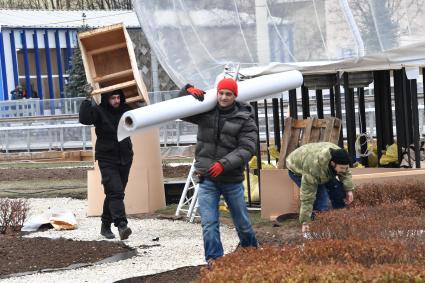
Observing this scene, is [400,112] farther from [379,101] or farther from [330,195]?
[330,195]

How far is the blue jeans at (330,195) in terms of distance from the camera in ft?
36.7

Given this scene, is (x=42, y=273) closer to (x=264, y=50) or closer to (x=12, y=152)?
(x=264, y=50)

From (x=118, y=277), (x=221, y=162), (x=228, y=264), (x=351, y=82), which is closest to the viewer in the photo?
(x=228, y=264)

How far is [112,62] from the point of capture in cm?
1402

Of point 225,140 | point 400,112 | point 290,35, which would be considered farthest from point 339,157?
point 400,112

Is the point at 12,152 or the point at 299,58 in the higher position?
the point at 299,58

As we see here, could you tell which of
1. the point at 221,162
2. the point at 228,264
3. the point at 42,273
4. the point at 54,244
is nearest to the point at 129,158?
the point at 54,244

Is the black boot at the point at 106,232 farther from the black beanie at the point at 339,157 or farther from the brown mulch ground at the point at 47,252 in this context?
the black beanie at the point at 339,157

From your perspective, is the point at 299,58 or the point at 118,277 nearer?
the point at 118,277

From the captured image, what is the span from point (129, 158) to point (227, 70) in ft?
6.44

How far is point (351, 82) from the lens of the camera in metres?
16.4

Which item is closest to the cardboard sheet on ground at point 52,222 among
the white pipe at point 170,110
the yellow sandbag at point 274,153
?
the yellow sandbag at point 274,153

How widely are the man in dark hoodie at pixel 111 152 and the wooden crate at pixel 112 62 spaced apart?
19.6 inches

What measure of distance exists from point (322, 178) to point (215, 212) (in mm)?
2013
